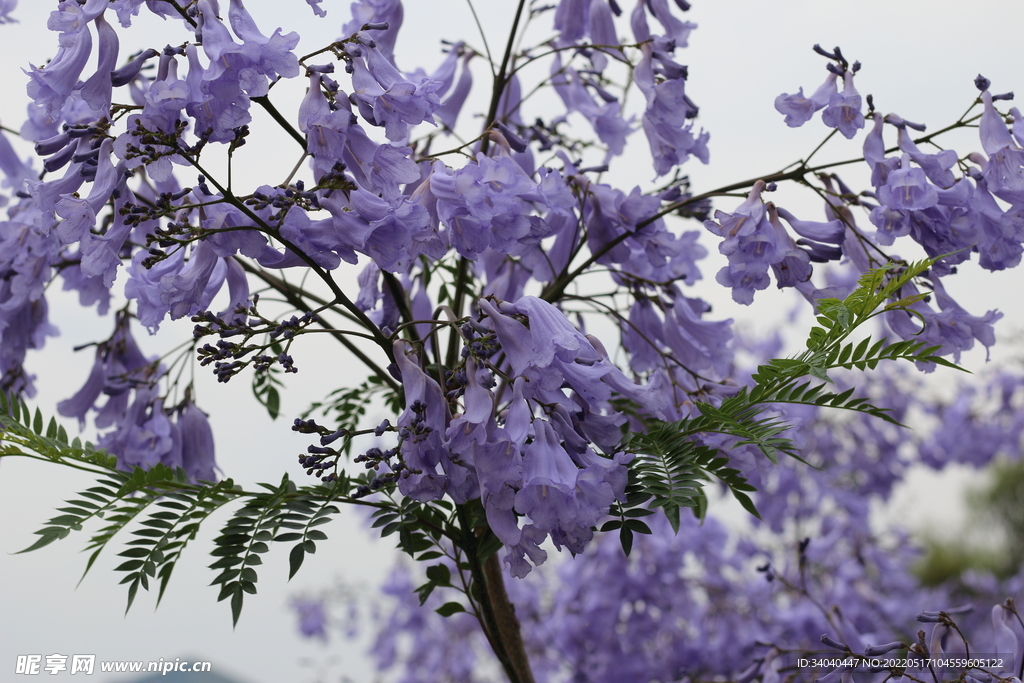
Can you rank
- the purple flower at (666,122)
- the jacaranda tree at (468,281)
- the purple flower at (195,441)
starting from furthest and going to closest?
1. the purple flower at (195,441)
2. the purple flower at (666,122)
3. the jacaranda tree at (468,281)

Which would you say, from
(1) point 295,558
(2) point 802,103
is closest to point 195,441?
(1) point 295,558

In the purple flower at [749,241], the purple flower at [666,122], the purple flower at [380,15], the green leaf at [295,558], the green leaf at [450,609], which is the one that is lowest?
the green leaf at [450,609]

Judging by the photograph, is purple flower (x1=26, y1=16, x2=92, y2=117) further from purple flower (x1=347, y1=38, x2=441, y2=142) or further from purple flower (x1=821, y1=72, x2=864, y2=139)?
purple flower (x1=821, y1=72, x2=864, y2=139)

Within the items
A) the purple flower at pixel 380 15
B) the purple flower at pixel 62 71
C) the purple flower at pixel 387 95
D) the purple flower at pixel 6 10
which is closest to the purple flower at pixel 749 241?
the purple flower at pixel 387 95

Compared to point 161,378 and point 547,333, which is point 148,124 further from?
point 161,378

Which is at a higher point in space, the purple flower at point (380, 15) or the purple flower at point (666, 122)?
the purple flower at point (380, 15)

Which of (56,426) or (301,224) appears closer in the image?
(301,224)

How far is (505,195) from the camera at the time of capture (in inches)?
28.7

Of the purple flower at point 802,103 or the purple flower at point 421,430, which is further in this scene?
the purple flower at point 802,103

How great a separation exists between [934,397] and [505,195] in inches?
136

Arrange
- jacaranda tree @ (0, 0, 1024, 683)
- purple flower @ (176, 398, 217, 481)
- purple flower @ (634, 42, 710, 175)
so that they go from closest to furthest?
jacaranda tree @ (0, 0, 1024, 683) → purple flower @ (634, 42, 710, 175) → purple flower @ (176, 398, 217, 481)

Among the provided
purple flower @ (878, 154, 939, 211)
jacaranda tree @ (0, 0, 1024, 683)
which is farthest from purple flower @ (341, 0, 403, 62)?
purple flower @ (878, 154, 939, 211)

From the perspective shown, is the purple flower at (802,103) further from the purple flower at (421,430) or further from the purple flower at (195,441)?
the purple flower at (195,441)

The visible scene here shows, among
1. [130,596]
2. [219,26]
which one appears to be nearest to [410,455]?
[130,596]
